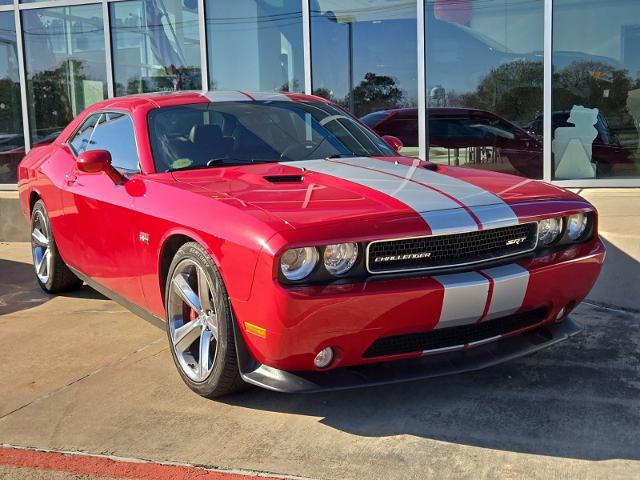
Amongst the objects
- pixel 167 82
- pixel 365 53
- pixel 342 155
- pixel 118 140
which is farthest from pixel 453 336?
pixel 167 82

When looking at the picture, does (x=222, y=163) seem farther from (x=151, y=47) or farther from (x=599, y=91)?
(x=151, y=47)

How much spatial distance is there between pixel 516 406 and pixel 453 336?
48cm

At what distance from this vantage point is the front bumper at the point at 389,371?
2.98 meters

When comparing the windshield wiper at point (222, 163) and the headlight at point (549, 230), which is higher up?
the windshield wiper at point (222, 163)

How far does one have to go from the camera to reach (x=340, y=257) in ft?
9.60

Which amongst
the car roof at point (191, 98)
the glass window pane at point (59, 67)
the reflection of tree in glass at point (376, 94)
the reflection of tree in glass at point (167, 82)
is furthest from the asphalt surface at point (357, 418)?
the glass window pane at point (59, 67)

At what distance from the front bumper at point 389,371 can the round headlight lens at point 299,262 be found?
449 mm

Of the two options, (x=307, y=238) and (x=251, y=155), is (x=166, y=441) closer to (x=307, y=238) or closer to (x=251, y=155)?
(x=307, y=238)

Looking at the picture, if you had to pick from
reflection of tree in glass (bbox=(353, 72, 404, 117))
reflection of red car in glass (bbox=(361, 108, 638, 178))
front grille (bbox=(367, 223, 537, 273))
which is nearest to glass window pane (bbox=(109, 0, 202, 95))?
reflection of tree in glass (bbox=(353, 72, 404, 117))

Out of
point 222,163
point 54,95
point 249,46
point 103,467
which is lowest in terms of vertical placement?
point 103,467

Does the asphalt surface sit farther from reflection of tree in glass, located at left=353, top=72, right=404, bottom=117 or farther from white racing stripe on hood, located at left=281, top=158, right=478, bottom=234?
reflection of tree in glass, located at left=353, top=72, right=404, bottom=117

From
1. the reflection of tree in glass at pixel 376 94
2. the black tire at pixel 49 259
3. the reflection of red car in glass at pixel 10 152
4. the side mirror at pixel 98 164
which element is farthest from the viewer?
the reflection of red car in glass at pixel 10 152

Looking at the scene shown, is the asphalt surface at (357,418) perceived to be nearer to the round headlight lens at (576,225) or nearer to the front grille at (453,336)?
the front grille at (453,336)

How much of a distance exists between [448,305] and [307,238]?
2.19 ft
